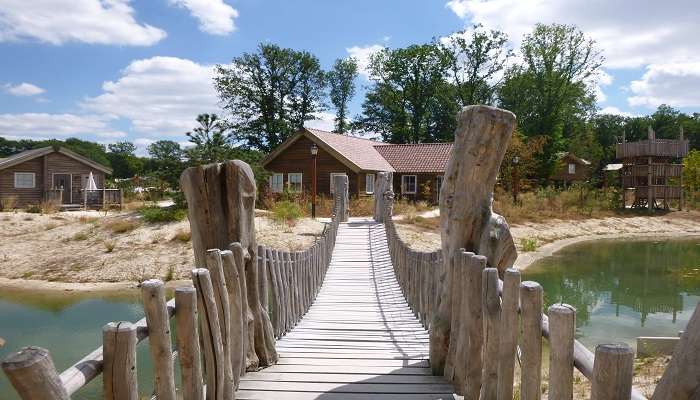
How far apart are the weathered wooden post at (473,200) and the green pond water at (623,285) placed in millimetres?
7193

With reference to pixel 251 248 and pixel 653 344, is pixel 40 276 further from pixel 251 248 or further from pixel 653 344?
pixel 653 344

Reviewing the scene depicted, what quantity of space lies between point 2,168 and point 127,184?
14.8 meters

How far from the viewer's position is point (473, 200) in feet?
15.7

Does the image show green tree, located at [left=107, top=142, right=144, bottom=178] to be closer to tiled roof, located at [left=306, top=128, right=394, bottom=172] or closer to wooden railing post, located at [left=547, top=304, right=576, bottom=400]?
tiled roof, located at [left=306, top=128, right=394, bottom=172]

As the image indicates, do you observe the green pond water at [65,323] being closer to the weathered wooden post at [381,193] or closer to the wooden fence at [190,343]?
the wooden fence at [190,343]

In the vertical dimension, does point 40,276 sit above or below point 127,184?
below

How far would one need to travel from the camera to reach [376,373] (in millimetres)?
4730

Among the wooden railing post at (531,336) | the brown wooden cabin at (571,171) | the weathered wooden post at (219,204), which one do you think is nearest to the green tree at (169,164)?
the weathered wooden post at (219,204)

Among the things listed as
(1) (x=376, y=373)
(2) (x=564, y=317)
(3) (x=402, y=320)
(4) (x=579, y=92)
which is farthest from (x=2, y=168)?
(4) (x=579, y=92)

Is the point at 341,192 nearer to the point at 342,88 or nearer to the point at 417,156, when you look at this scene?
the point at 417,156

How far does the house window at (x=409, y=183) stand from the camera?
107 feet

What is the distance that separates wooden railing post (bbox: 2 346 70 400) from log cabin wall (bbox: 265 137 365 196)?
26.9 meters

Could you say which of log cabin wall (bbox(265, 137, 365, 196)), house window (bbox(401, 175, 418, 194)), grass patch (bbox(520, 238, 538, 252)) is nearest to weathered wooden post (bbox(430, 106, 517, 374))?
grass patch (bbox(520, 238, 538, 252))

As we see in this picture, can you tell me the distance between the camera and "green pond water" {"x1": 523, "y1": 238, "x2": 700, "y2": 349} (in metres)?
12.4
